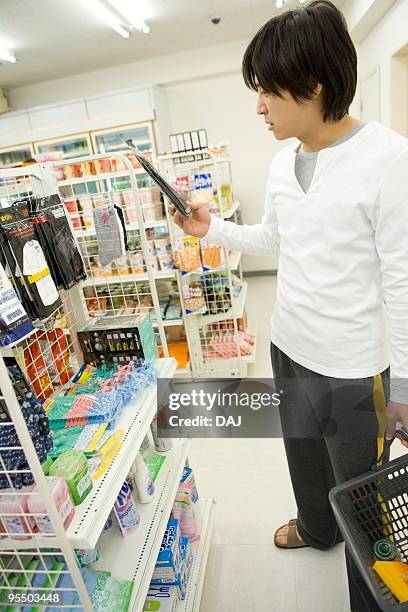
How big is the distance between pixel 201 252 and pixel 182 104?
12.3 feet

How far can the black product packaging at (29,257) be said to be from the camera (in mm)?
1093

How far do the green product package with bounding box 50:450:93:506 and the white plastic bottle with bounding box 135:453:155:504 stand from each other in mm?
420

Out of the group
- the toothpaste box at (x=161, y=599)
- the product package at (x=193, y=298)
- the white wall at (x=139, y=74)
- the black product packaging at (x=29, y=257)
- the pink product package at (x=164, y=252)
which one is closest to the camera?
Result: the black product packaging at (x=29, y=257)

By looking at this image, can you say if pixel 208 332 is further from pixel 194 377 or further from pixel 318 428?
pixel 318 428

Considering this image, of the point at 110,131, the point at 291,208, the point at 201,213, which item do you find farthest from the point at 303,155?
the point at 110,131

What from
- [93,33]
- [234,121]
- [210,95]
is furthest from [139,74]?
[234,121]

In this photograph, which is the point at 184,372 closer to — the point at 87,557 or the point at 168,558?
the point at 168,558

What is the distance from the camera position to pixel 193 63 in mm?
5395

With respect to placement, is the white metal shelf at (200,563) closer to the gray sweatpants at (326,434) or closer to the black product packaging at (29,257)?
the gray sweatpants at (326,434)

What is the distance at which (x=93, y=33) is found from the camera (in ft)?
14.3

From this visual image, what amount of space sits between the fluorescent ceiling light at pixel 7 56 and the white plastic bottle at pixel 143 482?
4928mm

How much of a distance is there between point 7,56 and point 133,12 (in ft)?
5.40

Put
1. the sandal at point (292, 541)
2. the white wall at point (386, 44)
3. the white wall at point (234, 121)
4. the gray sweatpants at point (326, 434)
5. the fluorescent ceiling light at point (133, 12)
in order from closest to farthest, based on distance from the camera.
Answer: the gray sweatpants at point (326, 434) < the sandal at point (292, 541) < the white wall at point (386, 44) < the fluorescent ceiling light at point (133, 12) < the white wall at point (234, 121)

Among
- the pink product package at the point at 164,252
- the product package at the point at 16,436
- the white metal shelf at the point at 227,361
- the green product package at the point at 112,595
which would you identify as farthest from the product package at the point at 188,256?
the green product package at the point at 112,595
